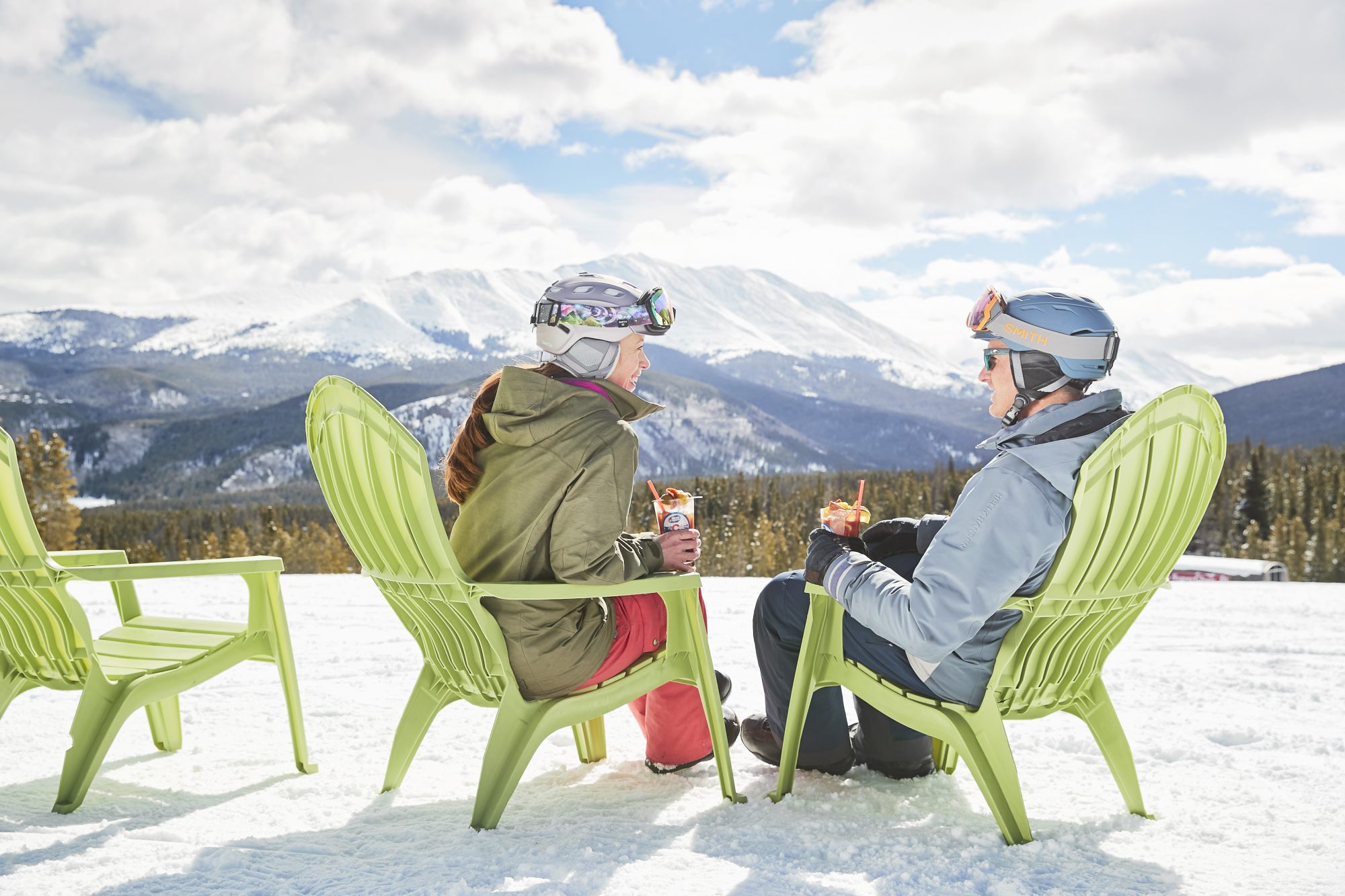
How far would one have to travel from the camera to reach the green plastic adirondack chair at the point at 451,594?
2.88m

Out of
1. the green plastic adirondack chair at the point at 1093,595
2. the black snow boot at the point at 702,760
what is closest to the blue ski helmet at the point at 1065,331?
the green plastic adirondack chair at the point at 1093,595

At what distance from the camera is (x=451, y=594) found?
9.65 feet

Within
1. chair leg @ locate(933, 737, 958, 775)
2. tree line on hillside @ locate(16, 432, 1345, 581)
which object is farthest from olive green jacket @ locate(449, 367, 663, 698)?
tree line on hillside @ locate(16, 432, 1345, 581)

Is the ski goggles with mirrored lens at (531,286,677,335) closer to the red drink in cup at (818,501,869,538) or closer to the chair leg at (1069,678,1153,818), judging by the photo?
the red drink in cup at (818,501,869,538)

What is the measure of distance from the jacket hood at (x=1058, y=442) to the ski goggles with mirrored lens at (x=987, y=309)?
0.29 m

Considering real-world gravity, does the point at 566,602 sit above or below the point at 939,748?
above

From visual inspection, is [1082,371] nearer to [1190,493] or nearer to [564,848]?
[1190,493]

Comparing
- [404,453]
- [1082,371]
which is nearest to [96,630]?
[404,453]

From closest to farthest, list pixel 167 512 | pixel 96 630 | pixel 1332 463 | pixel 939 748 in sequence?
pixel 939 748 → pixel 96 630 → pixel 1332 463 → pixel 167 512

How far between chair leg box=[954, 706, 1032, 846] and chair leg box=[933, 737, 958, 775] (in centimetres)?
75

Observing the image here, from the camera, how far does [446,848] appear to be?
2.78 m

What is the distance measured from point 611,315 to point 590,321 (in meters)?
0.07

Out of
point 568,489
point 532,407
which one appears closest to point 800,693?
point 568,489

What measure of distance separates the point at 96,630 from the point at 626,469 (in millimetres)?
5418
